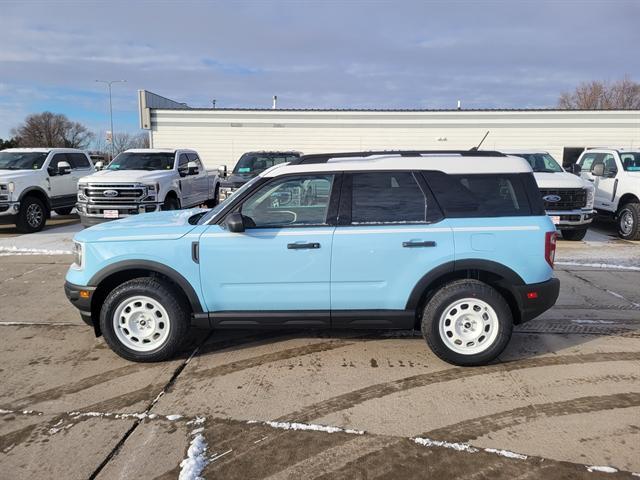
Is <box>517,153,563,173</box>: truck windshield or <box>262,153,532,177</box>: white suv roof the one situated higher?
<box>517,153,563,173</box>: truck windshield

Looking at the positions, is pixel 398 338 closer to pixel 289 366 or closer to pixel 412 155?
pixel 289 366

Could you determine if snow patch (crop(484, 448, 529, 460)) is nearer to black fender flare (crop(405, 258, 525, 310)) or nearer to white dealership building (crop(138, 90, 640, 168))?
black fender flare (crop(405, 258, 525, 310))

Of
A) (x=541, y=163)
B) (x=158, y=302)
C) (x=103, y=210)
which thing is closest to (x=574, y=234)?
(x=541, y=163)

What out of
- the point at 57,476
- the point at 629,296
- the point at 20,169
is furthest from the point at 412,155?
the point at 20,169

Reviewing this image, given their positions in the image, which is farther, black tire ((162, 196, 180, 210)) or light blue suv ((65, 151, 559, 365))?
black tire ((162, 196, 180, 210))

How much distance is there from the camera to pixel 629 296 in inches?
260

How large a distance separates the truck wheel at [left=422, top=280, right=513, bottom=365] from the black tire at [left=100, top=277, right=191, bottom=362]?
82.6 inches

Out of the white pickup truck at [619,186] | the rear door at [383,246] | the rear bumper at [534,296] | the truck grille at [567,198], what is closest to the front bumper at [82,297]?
the rear door at [383,246]

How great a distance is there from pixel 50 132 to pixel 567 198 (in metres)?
75.8

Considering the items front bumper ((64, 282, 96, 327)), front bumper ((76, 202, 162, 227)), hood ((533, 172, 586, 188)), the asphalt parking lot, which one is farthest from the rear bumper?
front bumper ((76, 202, 162, 227))

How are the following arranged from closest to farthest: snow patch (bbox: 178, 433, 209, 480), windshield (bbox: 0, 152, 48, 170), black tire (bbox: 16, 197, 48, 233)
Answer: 1. snow patch (bbox: 178, 433, 209, 480)
2. black tire (bbox: 16, 197, 48, 233)
3. windshield (bbox: 0, 152, 48, 170)

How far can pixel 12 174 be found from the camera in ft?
38.0

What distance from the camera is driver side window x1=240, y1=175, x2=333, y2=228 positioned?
4.23 metres

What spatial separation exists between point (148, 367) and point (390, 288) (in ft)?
7.29
